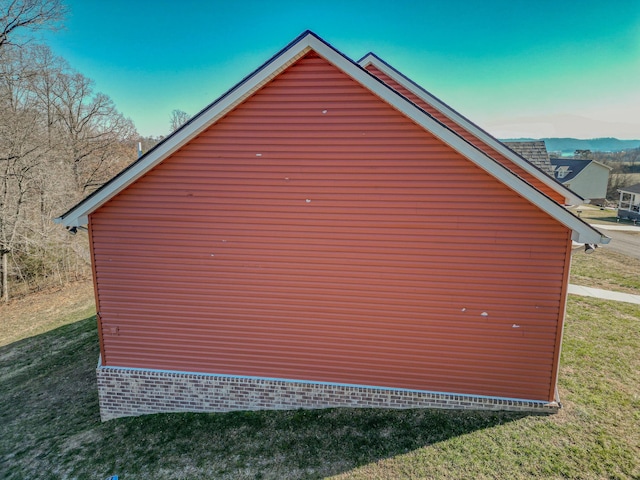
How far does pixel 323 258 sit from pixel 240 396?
127 inches

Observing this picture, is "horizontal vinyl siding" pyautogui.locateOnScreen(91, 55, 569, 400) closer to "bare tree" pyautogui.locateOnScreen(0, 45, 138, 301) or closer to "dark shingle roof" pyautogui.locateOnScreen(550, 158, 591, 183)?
"bare tree" pyautogui.locateOnScreen(0, 45, 138, 301)

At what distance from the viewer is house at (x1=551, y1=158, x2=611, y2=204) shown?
4550 cm

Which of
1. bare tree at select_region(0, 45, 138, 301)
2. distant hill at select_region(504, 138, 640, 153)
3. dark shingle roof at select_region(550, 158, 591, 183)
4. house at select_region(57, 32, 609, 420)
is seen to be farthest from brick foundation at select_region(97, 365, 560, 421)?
distant hill at select_region(504, 138, 640, 153)

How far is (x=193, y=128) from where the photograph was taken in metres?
5.77

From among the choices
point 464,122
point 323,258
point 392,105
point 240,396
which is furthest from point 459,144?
point 240,396

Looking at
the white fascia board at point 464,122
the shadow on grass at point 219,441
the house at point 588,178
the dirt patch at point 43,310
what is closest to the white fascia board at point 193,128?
the white fascia board at point 464,122

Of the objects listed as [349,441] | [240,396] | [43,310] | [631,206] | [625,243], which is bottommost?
[43,310]

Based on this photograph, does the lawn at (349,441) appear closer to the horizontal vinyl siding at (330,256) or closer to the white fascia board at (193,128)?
the horizontal vinyl siding at (330,256)

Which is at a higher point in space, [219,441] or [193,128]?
[193,128]

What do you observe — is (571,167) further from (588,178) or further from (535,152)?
(535,152)

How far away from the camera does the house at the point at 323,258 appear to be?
5621 millimetres

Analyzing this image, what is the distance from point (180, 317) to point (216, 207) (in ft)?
7.54

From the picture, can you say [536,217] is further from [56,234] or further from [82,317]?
[56,234]

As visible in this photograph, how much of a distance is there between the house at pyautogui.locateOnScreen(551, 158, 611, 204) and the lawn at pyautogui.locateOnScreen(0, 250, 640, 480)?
47.4m
